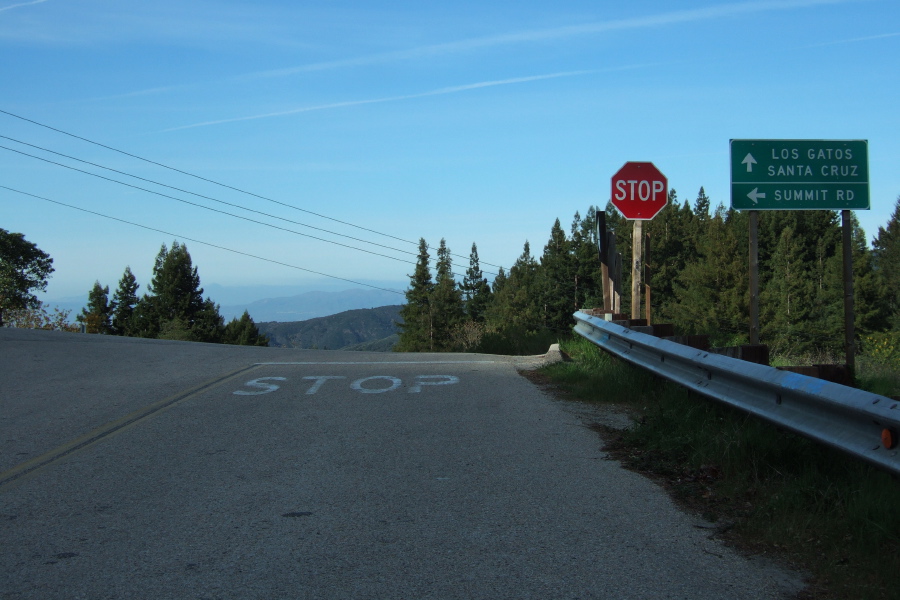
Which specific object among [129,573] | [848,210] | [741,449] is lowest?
[129,573]

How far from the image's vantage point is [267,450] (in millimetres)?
6742

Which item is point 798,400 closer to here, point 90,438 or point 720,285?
point 90,438

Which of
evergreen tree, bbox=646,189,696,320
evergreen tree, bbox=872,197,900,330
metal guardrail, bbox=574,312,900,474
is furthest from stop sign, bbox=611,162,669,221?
evergreen tree, bbox=646,189,696,320

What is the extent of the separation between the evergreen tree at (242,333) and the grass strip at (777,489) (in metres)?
115

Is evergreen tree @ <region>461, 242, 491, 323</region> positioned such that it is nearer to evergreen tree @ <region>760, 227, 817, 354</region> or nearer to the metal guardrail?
evergreen tree @ <region>760, 227, 817, 354</region>

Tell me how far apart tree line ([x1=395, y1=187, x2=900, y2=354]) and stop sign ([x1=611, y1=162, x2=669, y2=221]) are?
34.2 metres

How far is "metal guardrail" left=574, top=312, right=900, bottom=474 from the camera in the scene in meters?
4.08

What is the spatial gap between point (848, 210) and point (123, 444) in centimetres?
828

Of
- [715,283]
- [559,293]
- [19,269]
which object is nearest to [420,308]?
[559,293]

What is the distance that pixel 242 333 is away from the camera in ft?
395

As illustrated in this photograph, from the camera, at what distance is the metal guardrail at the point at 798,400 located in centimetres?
408

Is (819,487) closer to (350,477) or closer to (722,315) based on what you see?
(350,477)

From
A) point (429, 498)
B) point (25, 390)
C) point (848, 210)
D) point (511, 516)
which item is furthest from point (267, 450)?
point (848, 210)

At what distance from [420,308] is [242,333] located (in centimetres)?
2723
